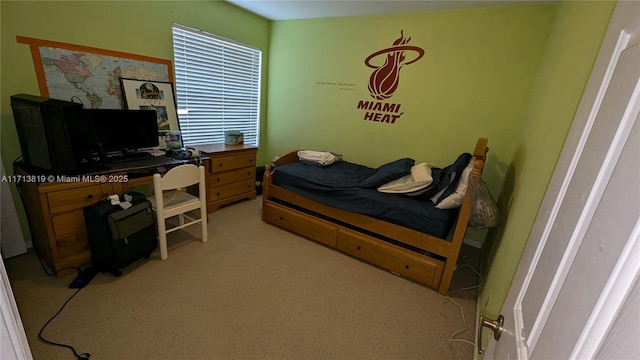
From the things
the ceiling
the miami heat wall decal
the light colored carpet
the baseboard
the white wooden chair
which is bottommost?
the light colored carpet

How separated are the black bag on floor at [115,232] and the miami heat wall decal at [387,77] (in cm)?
258

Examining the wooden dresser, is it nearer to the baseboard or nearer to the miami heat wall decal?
the miami heat wall decal

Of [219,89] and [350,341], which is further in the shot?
[219,89]

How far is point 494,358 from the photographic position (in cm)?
82

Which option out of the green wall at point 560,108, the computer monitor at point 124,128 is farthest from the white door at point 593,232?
the computer monitor at point 124,128

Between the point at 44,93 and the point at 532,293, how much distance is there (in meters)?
3.26

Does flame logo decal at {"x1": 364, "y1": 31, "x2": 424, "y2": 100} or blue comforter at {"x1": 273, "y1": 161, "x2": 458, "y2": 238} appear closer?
blue comforter at {"x1": 273, "y1": 161, "x2": 458, "y2": 238}

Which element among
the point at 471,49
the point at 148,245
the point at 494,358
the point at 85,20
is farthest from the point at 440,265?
the point at 85,20

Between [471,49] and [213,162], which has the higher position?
[471,49]

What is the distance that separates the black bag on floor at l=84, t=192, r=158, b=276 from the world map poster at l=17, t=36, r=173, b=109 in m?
1.06

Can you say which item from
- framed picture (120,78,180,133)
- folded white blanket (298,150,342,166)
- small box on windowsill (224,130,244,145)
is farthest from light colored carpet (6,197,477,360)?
small box on windowsill (224,130,244,145)

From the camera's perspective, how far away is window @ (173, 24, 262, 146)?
3045 millimetres

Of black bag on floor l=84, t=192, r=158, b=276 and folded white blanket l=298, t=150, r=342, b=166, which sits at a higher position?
folded white blanket l=298, t=150, r=342, b=166

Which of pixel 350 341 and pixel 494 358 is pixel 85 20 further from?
pixel 494 358
